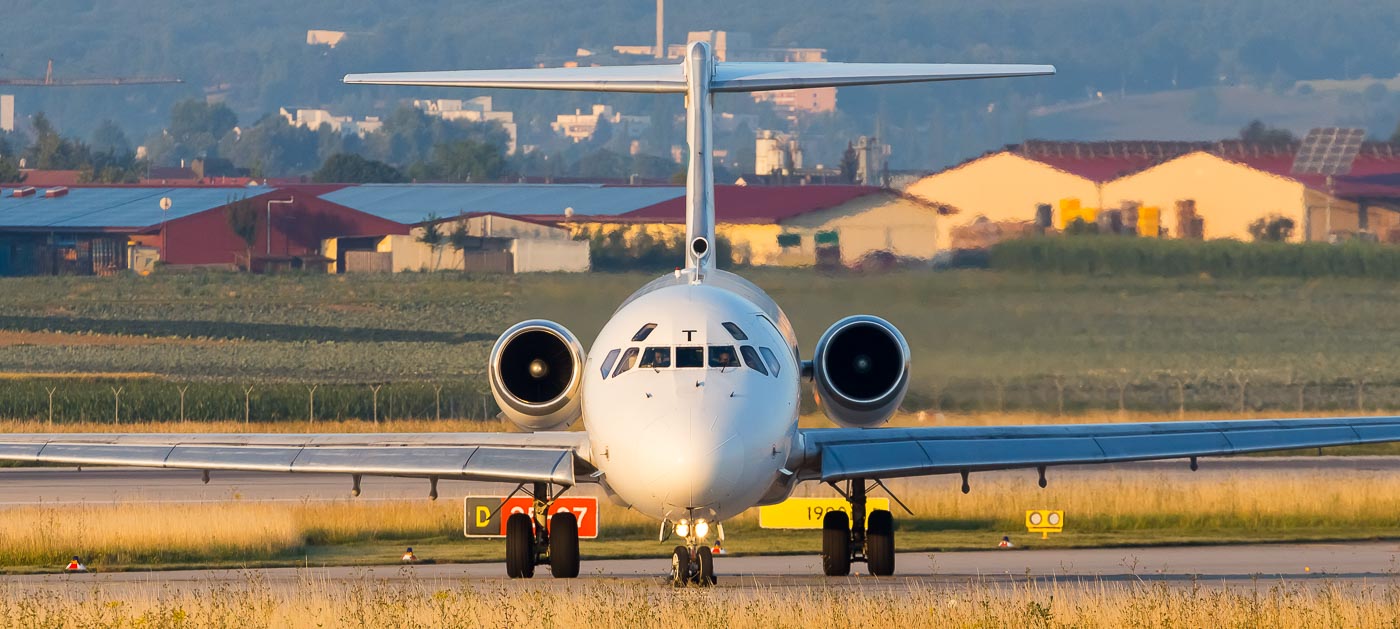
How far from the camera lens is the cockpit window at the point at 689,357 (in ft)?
56.1

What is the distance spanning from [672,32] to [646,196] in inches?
6001

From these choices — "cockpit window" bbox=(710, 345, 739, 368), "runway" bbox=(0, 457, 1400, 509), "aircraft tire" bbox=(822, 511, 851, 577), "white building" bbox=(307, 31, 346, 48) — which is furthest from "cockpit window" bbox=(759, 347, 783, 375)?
"white building" bbox=(307, 31, 346, 48)

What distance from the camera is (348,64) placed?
166500mm

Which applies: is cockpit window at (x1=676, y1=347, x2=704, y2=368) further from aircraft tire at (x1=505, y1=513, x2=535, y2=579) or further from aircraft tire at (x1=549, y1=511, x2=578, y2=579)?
aircraft tire at (x1=505, y1=513, x2=535, y2=579)

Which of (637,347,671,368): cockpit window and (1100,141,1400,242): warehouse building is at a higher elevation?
(1100,141,1400,242): warehouse building

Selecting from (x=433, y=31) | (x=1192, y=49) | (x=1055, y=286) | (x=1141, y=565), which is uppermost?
(x=433, y=31)

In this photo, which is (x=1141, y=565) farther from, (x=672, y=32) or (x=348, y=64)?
(x=672, y=32)

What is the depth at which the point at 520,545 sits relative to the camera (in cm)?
2006

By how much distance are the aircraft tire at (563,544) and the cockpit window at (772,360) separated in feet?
10.6

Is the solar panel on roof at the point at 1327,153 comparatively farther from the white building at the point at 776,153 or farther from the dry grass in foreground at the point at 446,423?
the white building at the point at 776,153

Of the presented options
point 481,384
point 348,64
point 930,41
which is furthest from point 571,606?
point 348,64

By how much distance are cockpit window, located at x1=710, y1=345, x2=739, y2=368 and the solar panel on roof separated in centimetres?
2158

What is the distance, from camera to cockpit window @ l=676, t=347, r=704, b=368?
673 inches

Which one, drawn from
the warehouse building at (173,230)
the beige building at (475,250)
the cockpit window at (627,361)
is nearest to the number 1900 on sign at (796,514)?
the cockpit window at (627,361)
